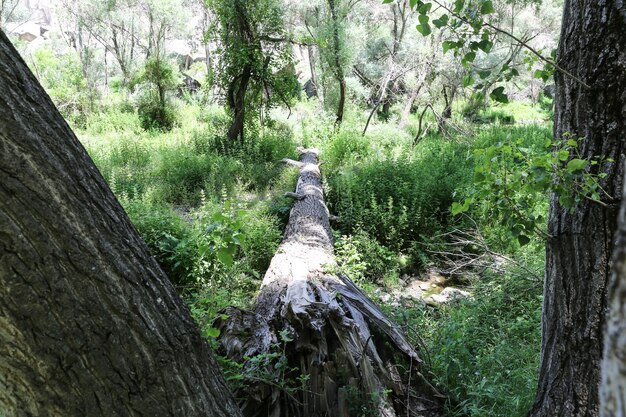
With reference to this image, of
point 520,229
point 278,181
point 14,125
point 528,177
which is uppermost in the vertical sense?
point 14,125

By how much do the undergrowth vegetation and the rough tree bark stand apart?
5.74 ft

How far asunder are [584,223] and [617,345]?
1.74 metres

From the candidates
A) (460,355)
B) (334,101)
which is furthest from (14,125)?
(334,101)

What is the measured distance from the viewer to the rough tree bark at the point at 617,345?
0.56 m

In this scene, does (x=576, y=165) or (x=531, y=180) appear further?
(x=531, y=180)

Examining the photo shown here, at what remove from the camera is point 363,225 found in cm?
701

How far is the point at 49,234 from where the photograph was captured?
1232mm

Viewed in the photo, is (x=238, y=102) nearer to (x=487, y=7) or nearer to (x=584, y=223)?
(x=487, y=7)

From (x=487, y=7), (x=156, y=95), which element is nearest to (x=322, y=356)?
(x=487, y=7)

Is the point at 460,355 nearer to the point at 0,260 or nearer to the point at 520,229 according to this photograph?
the point at 520,229

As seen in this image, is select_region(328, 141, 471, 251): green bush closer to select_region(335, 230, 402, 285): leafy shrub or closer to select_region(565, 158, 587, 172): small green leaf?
select_region(335, 230, 402, 285): leafy shrub

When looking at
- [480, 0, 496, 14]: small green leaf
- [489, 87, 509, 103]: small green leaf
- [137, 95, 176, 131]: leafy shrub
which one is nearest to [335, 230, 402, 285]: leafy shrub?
[489, 87, 509, 103]: small green leaf

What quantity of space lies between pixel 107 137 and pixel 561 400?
506 inches

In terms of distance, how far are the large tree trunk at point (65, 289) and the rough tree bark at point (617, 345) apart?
1235mm
